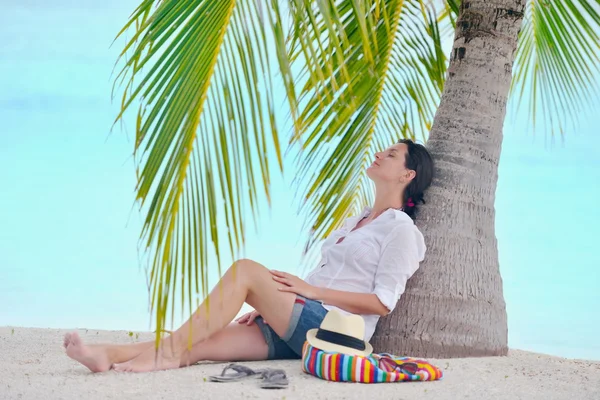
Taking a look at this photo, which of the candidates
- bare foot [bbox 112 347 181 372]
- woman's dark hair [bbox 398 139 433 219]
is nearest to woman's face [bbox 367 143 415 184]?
woman's dark hair [bbox 398 139 433 219]

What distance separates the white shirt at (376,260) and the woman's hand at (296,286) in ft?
0.34

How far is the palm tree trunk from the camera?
12.7ft

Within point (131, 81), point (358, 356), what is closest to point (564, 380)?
point (358, 356)

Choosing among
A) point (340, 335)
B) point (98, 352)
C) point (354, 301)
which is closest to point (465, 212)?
point (354, 301)

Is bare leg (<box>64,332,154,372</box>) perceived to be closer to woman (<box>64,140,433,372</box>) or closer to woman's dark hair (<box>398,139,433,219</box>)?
woman (<box>64,140,433,372</box>)

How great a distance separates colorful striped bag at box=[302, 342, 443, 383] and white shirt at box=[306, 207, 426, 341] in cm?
32

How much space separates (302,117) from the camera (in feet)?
16.0

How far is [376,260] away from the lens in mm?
3561

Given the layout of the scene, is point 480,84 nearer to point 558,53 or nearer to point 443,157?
point 443,157

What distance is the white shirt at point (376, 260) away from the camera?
11.3 feet

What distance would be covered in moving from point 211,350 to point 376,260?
0.94 m

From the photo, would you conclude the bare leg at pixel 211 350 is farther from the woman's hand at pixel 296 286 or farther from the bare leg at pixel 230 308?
the woman's hand at pixel 296 286

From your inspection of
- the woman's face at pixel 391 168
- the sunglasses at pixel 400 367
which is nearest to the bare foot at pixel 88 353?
the sunglasses at pixel 400 367

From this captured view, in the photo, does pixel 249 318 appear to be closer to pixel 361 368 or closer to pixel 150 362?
pixel 150 362
